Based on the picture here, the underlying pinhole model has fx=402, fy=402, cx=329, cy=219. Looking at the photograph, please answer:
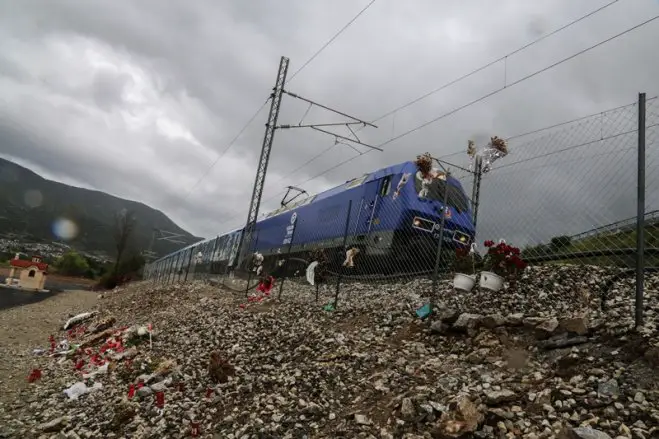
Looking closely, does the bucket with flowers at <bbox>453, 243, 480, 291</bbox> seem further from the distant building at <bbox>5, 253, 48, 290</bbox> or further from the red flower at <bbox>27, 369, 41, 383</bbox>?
the distant building at <bbox>5, 253, 48, 290</bbox>

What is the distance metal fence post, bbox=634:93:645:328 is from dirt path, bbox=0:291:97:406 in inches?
347

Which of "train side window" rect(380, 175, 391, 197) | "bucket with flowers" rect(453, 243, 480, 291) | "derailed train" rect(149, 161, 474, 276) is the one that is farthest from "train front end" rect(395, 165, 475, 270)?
"bucket with flowers" rect(453, 243, 480, 291)

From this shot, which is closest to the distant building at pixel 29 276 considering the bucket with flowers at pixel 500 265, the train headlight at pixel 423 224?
the train headlight at pixel 423 224

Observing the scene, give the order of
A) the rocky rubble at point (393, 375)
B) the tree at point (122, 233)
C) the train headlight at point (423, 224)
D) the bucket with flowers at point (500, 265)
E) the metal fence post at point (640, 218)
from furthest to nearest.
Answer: the tree at point (122, 233) < the train headlight at point (423, 224) < the bucket with flowers at point (500, 265) < the metal fence post at point (640, 218) < the rocky rubble at point (393, 375)

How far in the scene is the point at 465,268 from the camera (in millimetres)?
7672

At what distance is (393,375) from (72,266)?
69789 mm

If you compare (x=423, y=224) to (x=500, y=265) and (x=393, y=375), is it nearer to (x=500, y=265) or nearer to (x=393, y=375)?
(x=500, y=265)

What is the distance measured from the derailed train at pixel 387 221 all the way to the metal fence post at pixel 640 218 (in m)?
3.02

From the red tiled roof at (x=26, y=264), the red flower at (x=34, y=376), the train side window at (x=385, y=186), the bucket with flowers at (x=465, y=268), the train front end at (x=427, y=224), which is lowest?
the red flower at (x=34, y=376)

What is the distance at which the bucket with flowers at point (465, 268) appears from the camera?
7.08m

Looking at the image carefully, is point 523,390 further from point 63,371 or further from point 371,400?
point 63,371

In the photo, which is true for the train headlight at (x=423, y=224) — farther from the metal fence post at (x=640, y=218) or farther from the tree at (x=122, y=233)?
the tree at (x=122, y=233)

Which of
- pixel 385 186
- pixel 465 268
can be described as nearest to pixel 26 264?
pixel 385 186

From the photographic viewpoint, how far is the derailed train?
9.41 metres
